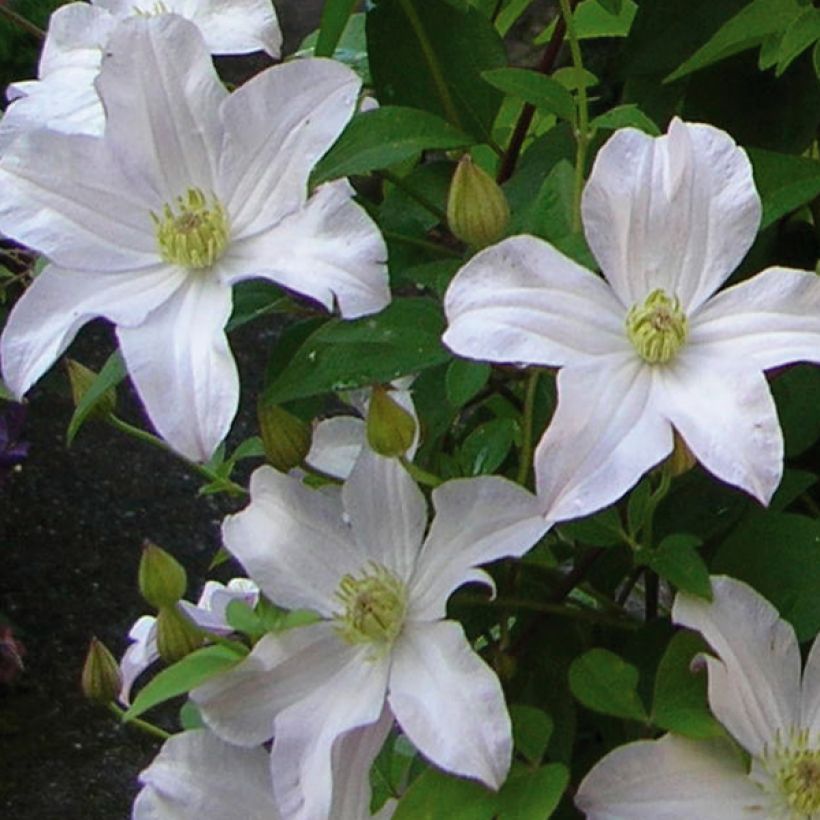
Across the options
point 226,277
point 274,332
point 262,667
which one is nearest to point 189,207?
point 226,277

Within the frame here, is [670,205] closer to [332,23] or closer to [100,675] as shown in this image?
[332,23]

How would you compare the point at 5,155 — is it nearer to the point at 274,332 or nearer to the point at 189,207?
the point at 189,207

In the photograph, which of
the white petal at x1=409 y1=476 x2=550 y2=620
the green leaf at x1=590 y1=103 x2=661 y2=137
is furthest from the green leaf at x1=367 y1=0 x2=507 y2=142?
the white petal at x1=409 y1=476 x2=550 y2=620

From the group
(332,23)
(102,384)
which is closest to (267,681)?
(102,384)

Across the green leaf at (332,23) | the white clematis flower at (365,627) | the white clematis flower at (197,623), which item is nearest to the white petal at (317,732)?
the white clematis flower at (365,627)

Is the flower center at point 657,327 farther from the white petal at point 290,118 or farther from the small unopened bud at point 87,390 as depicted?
the small unopened bud at point 87,390
